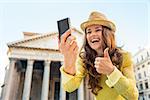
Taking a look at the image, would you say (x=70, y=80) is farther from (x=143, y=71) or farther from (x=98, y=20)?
(x=143, y=71)

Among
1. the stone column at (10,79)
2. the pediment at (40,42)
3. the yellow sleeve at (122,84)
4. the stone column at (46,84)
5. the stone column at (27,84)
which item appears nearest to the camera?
the yellow sleeve at (122,84)

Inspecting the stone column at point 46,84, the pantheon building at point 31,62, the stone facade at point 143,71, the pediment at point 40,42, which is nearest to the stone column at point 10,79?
the pantheon building at point 31,62

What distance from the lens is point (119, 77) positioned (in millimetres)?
1111

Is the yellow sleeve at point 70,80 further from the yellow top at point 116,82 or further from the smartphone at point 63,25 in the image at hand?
the smartphone at point 63,25

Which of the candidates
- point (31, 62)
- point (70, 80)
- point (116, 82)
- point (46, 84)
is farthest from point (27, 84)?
point (116, 82)

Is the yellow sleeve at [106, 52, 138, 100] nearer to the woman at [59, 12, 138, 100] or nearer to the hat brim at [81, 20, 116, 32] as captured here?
the woman at [59, 12, 138, 100]

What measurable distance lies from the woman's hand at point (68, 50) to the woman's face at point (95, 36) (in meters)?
0.13

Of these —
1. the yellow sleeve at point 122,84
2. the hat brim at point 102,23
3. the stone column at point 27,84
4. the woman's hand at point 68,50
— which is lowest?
the yellow sleeve at point 122,84

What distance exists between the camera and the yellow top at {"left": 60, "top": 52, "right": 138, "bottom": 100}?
112cm

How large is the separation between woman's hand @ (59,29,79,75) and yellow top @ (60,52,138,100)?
0.19 feet

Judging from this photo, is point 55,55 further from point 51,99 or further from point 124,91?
point 124,91

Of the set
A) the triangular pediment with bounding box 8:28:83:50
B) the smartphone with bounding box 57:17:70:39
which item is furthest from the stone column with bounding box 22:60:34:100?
the smartphone with bounding box 57:17:70:39

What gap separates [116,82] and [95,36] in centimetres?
38

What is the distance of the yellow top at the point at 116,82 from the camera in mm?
1120
